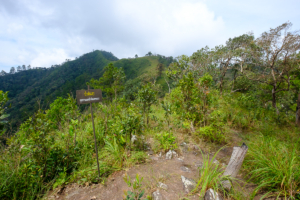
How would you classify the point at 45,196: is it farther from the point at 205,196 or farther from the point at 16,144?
the point at 205,196

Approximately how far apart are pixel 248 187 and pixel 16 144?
4.26 metres

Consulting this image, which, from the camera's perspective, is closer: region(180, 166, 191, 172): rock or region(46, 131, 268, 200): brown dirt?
region(46, 131, 268, 200): brown dirt

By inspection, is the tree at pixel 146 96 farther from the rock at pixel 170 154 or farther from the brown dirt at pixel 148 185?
the brown dirt at pixel 148 185

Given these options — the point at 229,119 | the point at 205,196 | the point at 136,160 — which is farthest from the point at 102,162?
the point at 229,119

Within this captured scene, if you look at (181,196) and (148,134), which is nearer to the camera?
(181,196)

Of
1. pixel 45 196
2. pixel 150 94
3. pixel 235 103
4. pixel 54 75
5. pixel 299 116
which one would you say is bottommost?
pixel 299 116

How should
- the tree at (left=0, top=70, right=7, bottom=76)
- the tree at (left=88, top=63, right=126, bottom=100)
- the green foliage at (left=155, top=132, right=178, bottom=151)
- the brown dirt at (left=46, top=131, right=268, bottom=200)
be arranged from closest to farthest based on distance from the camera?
the brown dirt at (left=46, top=131, right=268, bottom=200) < the green foliage at (left=155, top=132, right=178, bottom=151) < the tree at (left=88, top=63, right=126, bottom=100) < the tree at (left=0, top=70, right=7, bottom=76)

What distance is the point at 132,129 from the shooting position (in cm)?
303

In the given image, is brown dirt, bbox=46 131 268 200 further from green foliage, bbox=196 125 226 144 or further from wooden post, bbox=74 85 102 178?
green foliage, bbox=196 125 226 144

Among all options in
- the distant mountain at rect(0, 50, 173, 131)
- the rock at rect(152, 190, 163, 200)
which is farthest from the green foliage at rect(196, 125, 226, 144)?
the distant mountain at rect(0, 50, 173, 131)

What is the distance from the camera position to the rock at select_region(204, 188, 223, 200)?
69.1 inches

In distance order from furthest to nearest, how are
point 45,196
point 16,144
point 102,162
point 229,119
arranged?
point 229,119 → point 102,162 → point 16,144 → point 45,196

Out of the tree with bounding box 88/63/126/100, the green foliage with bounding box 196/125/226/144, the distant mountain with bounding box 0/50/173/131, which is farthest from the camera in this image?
the distant mountain with bounding box 0/50/173/131

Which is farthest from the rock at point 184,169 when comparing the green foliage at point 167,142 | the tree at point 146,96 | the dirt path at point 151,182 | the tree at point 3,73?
the tree at point 3,73
